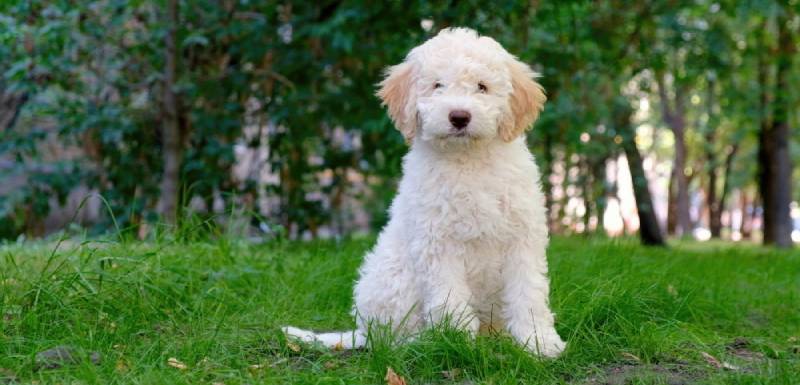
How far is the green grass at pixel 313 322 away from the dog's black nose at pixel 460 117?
37.0 inches

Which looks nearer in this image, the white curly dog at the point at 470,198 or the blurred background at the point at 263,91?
the white curly dog at the point at 470,198

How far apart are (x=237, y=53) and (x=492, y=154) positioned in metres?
5.77

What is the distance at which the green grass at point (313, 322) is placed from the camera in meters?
3.76

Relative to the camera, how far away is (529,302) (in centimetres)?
398

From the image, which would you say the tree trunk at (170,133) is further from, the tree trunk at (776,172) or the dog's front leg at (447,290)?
the tree trunk at (776,172)

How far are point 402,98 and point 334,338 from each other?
129cm

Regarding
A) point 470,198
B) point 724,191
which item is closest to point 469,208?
point 470,198

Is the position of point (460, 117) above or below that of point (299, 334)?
above

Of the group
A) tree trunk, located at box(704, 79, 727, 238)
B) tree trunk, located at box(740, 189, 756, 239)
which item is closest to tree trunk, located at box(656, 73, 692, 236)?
tree trunk, located at box(704, 79, 727, 238)

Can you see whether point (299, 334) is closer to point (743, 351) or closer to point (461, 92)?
point (461, 92)

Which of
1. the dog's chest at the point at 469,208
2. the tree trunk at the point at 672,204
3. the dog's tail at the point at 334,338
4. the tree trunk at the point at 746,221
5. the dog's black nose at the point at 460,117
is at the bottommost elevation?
the tree trunk at the point at 746,221

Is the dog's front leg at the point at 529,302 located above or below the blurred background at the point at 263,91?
below

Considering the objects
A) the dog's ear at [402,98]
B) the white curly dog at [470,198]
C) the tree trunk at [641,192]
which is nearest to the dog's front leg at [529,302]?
the white curly dog at [470,198]

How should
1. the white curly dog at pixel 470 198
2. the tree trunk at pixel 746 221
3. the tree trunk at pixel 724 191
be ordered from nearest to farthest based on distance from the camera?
1. the white curly dog at pixel 470 198
2. the tree trunk at pixel 724 191
3. the tree trunk at pixel 746 221
